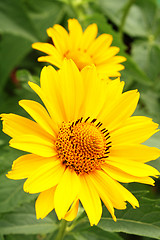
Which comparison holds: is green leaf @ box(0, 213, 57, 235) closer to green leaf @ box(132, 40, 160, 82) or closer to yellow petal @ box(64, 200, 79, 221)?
yellow petal @ box(64, 200, 79, 221)

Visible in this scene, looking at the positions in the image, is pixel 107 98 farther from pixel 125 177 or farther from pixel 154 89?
pixel 154 89

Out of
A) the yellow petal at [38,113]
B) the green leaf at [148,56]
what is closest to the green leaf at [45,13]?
the green leaf at [148,56]

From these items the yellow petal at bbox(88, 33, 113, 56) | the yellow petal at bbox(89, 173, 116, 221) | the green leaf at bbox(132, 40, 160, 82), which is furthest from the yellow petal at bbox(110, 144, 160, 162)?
the green leaf at bbox(132, 40, 160, 82)

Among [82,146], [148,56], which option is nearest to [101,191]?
[82,146]

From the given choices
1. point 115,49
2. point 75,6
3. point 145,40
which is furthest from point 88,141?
point 145,40

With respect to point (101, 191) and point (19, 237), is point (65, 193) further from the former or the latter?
point (19, 237)
